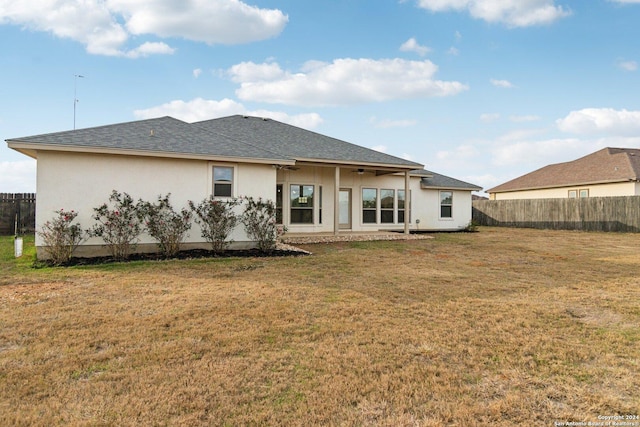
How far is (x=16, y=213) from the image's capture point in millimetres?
16219

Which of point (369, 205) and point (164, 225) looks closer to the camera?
point (164, 225)

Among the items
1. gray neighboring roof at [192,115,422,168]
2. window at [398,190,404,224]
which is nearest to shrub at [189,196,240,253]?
gray neighboring roof at [192,115,422,168]

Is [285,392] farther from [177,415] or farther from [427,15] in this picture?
[427,15]

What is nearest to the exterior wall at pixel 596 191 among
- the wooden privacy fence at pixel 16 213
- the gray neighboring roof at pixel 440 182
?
the gray neighboring roof at pixel 440 182

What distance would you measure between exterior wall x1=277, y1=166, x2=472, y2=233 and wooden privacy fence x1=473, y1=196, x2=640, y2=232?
6146 millimetres

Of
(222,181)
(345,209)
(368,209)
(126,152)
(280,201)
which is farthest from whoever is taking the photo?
(368,209)

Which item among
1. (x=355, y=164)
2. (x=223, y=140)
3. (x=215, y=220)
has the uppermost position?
(x=223, y=140)

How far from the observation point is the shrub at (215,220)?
404 inches

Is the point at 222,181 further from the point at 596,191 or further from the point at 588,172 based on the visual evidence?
the point at 588,172

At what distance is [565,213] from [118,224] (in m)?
23.9

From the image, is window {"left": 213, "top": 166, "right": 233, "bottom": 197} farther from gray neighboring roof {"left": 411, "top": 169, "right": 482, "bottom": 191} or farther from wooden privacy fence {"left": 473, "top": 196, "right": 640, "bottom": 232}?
wooden privacy fence {"left": 473, "top": 196, "right": 640, "bottom": 232}

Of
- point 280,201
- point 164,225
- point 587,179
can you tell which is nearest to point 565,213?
point 587,179

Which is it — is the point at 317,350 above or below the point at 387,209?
below

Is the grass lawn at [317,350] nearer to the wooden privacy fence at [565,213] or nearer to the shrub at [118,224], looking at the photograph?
the shrub at [118,224]
